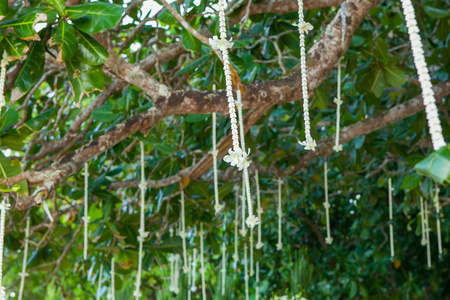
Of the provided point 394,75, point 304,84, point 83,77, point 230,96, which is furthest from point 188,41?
point 394,75

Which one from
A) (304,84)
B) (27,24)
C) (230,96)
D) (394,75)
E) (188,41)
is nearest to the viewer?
(230,96)

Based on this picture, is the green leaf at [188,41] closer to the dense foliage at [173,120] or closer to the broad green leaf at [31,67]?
the dense foliage at [173,120]

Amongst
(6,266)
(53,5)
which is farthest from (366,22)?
(6,266)

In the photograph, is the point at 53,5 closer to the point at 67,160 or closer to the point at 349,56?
the point at 67,160

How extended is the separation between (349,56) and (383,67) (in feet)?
0.46

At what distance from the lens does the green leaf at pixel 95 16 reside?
1.09 m

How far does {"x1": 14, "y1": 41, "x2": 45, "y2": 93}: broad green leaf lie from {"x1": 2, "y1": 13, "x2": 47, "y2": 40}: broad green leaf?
0.13 metres

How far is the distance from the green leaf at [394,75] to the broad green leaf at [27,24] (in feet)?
4.30

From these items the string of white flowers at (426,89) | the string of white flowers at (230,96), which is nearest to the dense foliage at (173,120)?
the string of white flowers at (230,96)

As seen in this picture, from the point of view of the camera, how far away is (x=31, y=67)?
123 centimetres

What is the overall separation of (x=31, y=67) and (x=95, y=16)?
0.76 feet

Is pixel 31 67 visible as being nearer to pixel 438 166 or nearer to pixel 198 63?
pixel 198 63

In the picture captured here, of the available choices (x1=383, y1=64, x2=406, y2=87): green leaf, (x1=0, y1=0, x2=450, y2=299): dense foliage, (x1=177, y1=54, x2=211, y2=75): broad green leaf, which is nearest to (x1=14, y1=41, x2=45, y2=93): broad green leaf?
Result: (x1=0, y1=0, x2=450, y2=299): dense foliage

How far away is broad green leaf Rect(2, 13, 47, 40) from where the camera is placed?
1.08 meters
